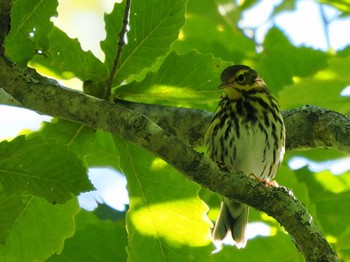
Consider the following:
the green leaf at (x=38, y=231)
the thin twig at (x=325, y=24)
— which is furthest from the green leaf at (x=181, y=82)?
the thin twig at (x=325, y=24)

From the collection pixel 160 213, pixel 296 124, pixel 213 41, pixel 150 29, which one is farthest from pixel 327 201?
pixel 150 29

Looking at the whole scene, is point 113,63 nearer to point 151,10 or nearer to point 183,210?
point 151,10

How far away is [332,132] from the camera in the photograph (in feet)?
10.0

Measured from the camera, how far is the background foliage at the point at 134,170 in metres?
2.83

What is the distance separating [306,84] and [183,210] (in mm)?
840


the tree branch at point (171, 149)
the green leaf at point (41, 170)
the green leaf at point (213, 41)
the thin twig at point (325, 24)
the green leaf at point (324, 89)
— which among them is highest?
the thin twig at point (325, 24)

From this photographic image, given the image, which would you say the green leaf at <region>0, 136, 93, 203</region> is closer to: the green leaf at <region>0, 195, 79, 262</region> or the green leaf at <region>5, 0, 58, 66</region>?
the green leaf at <region>5, 0, 58, 66</region>

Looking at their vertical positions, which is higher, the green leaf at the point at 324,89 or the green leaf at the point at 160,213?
the green leaf at the point at 324,89

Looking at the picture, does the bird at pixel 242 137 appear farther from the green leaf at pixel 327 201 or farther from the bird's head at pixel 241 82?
the green leaf at pixel 327 201

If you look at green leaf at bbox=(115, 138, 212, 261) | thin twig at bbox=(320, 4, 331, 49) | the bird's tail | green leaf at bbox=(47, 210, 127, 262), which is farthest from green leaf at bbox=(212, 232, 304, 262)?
thin twig at bbox=(320, 4, 331, 49)

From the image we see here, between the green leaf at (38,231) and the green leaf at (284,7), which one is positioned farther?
the green leaf at (284,7)

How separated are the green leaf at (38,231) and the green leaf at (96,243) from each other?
20 centimetres

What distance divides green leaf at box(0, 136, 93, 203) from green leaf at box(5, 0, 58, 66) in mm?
433

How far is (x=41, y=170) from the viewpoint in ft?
9.25
